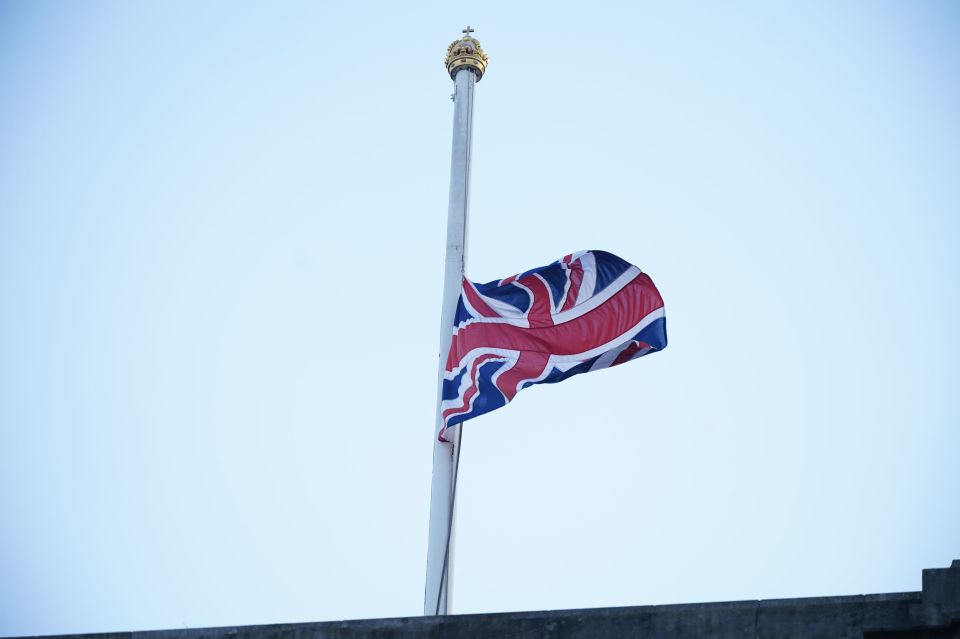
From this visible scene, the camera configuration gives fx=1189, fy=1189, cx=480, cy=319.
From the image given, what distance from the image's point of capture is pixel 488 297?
55.9ft

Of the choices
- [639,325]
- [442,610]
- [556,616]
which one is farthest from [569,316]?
[556,616]

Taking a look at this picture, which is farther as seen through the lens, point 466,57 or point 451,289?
point 466,57

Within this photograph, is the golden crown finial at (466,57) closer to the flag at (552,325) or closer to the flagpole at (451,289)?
the flagpole at (451,289)

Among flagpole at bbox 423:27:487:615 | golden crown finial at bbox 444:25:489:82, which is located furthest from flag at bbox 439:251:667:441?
golden crown finial at bbox 444:25:489:82

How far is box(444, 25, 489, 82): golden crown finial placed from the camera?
19.3m

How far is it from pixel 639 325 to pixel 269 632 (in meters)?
7.48

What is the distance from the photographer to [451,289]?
17.0m

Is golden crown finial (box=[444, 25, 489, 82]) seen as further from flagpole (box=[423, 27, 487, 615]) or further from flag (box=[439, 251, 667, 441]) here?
flag (box=[439, 251, 667, 441])

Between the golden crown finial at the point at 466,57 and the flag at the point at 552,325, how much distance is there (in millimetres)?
4033

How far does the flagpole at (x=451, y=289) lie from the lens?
49.1ft

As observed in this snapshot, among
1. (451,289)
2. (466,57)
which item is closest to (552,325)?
(451,289)

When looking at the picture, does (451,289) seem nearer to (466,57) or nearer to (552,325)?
(552,325)

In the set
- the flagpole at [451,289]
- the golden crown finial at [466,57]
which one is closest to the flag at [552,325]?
the flagpole at [451,289]

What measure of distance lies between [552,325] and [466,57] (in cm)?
514
